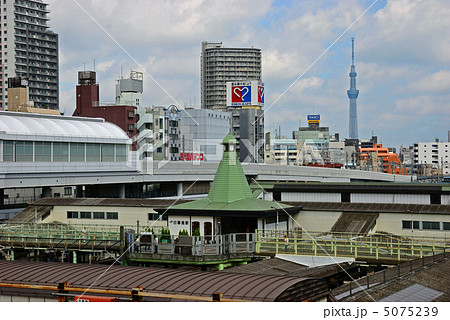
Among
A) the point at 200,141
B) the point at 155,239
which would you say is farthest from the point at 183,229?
the point at 200,141

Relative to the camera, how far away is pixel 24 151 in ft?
241

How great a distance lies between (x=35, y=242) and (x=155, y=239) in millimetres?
12288

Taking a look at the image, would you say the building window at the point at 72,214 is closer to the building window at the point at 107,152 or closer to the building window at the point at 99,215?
the building window at the point at 99,215

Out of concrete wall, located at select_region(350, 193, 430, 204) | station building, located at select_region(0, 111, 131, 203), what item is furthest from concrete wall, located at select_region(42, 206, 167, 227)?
concrete wall, located at select_region(350, 193, 430, 204)

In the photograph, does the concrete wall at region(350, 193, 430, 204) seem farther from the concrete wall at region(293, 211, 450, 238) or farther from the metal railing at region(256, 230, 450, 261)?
the metal railing at region(256, 230, 450, 261)

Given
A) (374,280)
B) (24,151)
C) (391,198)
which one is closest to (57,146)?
(24,151)

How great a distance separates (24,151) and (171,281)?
174ft

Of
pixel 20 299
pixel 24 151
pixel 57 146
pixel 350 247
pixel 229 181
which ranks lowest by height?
pixel 20 299

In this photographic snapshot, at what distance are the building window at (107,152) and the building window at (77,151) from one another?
4.50 meters

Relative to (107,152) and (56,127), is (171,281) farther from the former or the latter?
(107,152)

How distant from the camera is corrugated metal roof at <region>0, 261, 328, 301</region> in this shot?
73.8 ft

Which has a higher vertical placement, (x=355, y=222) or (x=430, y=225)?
(x=355, y=222)

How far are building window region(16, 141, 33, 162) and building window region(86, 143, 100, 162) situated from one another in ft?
33.4

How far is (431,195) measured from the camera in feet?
173
